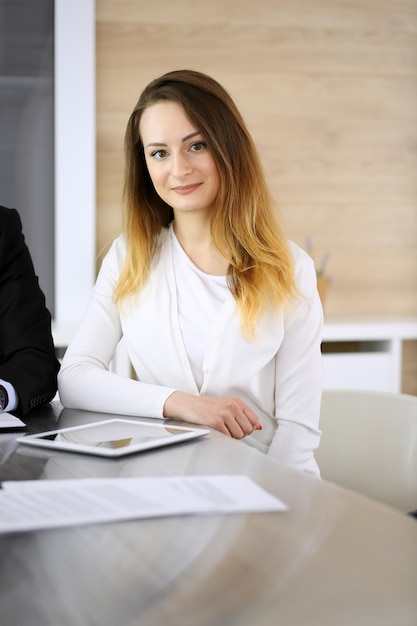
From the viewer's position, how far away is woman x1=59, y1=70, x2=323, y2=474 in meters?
1.85

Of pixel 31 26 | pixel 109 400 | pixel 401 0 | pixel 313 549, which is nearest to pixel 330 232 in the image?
pixel 401 0

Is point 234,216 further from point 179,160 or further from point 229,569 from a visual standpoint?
point 229,569

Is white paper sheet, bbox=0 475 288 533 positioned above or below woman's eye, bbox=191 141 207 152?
below

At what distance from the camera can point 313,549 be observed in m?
0.81

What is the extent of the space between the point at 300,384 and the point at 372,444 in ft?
0.79

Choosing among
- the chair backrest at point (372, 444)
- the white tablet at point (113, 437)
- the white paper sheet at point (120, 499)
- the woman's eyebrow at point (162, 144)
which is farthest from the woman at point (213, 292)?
the white paper sheet at point (120, 499)

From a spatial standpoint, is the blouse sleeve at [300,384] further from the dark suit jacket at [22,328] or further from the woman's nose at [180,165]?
the dark suit jacket at [22,328]

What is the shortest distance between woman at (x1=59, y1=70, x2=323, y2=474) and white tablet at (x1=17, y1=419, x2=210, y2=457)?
0.35 metres

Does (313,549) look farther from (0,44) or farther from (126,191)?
(0,44)

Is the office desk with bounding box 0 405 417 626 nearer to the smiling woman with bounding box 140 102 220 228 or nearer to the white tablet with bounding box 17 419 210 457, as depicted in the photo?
the white tablet with bounding box 17 419 210 457

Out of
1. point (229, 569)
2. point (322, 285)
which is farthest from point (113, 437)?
point (322, 285)

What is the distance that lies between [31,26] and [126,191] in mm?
1788

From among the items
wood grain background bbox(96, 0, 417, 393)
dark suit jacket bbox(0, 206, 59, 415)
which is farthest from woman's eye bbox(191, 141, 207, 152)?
wood grain background bbox(96, 0, 417, 393)

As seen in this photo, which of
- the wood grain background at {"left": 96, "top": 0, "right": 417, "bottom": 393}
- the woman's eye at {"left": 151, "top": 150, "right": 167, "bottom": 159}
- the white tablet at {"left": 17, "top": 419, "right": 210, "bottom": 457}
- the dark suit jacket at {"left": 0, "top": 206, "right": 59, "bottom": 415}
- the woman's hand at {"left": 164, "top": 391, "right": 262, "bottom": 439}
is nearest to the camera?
the white tablet at {"left": 17, "top": 419, "right": 210, "bottom": 457}
